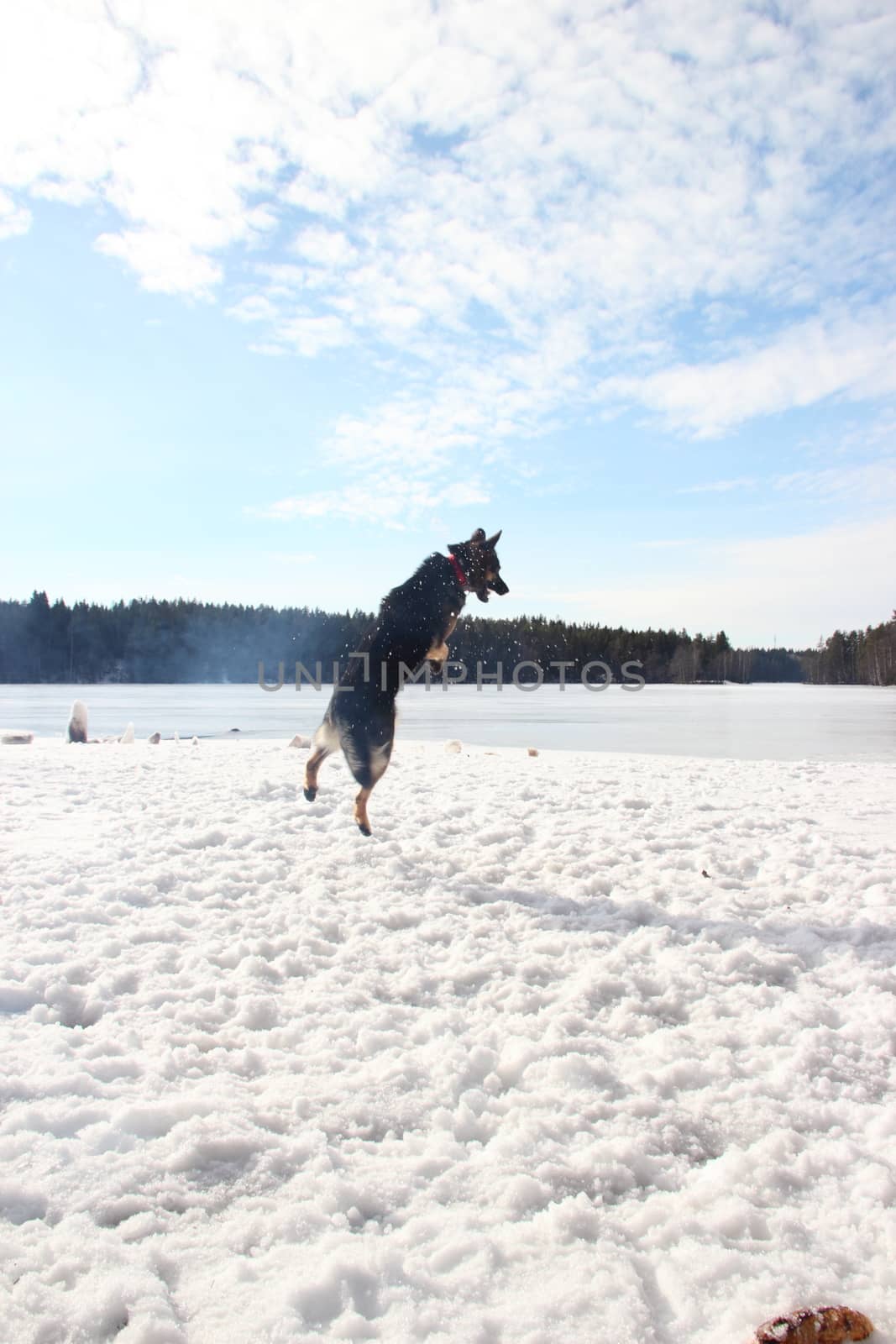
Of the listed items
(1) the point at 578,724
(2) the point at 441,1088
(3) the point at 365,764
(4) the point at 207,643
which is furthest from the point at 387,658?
(4) the point at 207,643

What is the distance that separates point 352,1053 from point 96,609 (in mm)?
105634

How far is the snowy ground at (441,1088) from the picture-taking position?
1.82m

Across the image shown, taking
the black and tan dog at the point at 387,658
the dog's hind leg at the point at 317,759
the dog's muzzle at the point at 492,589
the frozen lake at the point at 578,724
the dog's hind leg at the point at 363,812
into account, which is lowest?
the frozen lake at the point at 578,724

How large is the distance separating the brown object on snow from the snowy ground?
0.07 m

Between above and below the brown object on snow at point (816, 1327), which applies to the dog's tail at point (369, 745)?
above

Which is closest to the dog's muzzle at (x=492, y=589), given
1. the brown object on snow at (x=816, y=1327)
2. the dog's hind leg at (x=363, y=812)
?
the dog's hind leg at (x=363, y=812)

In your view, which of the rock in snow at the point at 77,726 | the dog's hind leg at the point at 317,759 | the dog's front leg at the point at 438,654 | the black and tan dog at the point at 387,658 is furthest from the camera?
the rock in snow at the point at 77,726

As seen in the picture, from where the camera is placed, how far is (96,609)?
96812 millimetres

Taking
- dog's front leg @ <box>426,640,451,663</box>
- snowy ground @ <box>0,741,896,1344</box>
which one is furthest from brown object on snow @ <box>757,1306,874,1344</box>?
dog's front leg @ <box>426,640,451,663</box>

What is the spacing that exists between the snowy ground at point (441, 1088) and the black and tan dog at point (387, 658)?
2.60ft

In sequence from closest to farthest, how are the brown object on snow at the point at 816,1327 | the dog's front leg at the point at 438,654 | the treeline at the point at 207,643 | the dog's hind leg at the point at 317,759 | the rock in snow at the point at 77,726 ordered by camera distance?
the brown object on snow at the point at 816,1327 → the dog's front leg at the point at 438,654 → the dog's hind leg at the point at 317,759 → the rock in snow at the point at 77,726 → the treeline at the point at 207,643

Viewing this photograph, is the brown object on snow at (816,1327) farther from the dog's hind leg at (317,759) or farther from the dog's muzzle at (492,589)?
the dog's muzzle at (492,589)

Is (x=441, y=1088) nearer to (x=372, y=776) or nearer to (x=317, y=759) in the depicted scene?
(x=372, y=776)

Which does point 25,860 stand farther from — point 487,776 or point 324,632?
point 324,632
